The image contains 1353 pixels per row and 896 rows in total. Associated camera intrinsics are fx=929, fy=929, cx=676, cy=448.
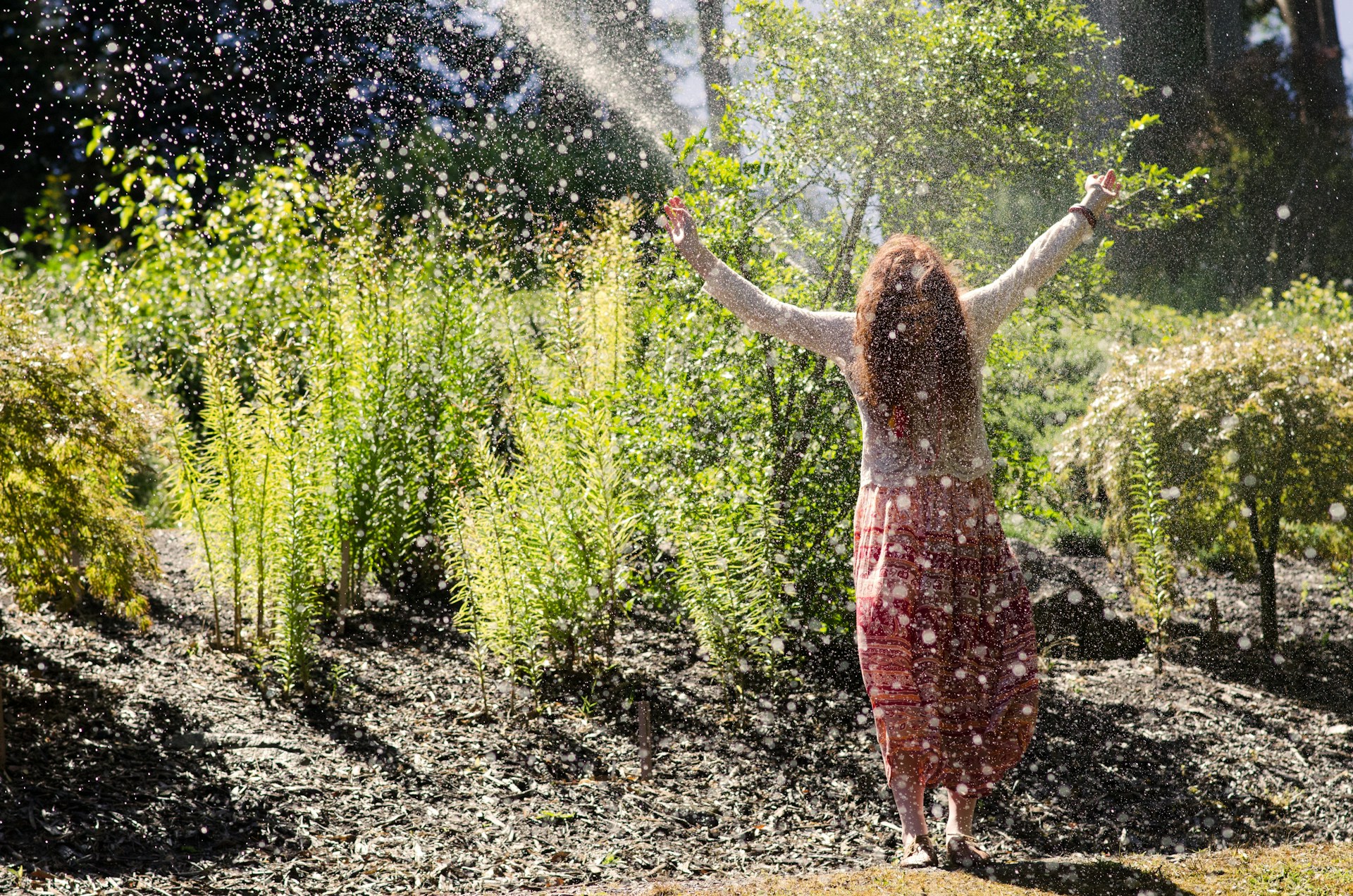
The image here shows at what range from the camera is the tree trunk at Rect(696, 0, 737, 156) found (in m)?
5.29

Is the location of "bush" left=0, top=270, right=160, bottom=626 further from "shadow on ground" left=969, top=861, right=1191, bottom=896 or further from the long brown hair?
"shadow on ground" left=969, top=861, right=1191, bottom=896

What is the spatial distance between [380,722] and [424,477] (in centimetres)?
140

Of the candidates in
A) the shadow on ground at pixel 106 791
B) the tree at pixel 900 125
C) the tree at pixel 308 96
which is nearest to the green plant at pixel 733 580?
the tree at pixel 900 125

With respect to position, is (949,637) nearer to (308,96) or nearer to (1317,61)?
(308,96)

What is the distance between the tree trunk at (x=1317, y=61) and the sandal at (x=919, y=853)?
→ 15.2 m

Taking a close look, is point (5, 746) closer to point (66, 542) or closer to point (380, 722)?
point (66, 542)

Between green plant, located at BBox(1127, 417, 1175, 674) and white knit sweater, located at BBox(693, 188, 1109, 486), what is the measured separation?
276cm

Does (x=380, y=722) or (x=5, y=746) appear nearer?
(x=5, y=746)

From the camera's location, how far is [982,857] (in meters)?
2.27

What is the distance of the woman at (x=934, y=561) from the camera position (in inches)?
91.5

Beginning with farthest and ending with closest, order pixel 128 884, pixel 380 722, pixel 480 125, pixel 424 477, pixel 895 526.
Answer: pixel 480 125
pixel 424 477
pixel 380 722
pixel 895 526
pixel 128 884

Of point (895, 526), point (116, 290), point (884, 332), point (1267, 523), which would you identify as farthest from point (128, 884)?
point (1267, 523)

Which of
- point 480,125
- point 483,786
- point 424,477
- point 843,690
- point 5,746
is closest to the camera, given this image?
point 5,746

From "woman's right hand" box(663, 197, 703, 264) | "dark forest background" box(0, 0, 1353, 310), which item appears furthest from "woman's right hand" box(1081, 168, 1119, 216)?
"dark forest background" box(0, 0, 1353, 310)
